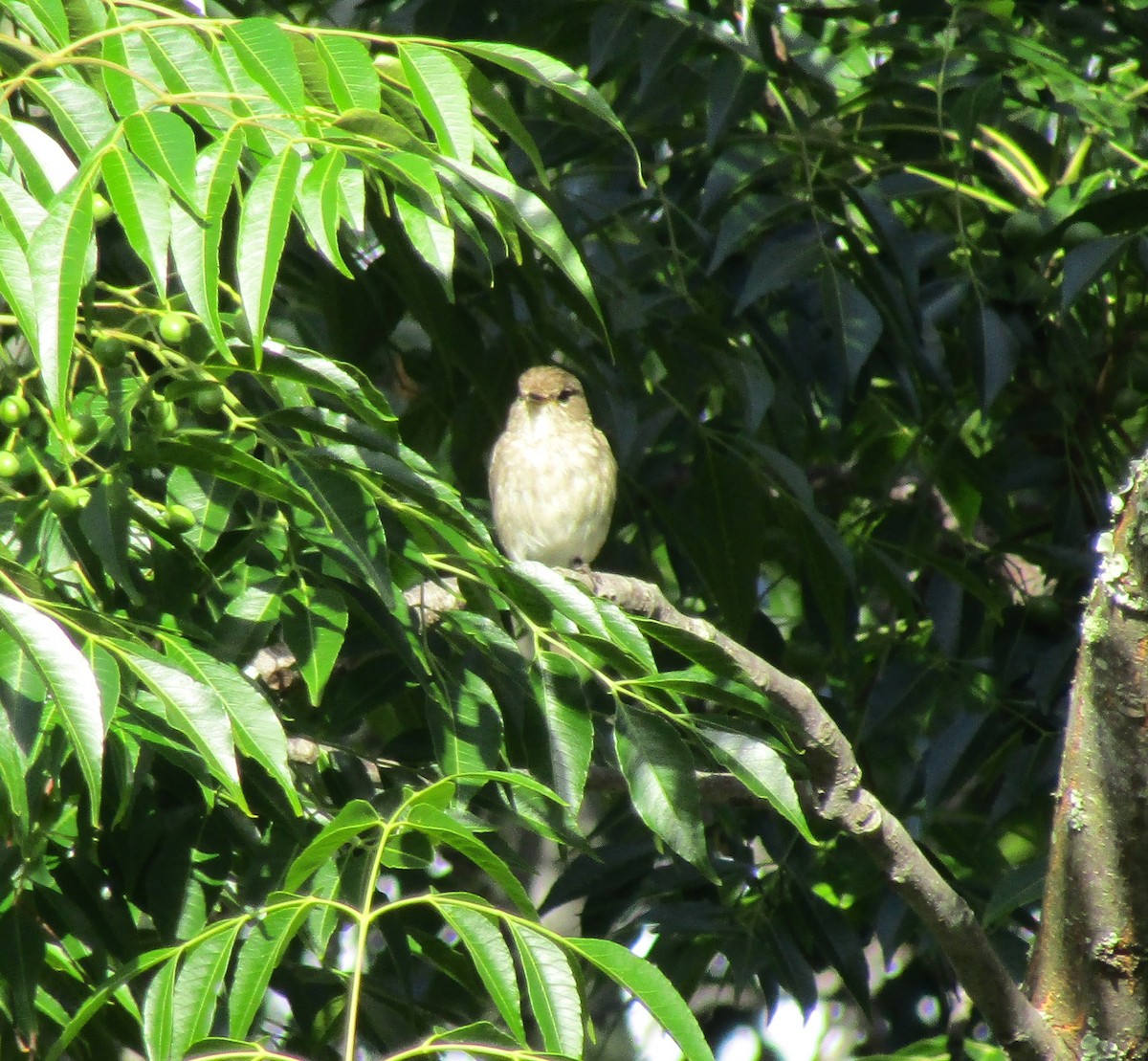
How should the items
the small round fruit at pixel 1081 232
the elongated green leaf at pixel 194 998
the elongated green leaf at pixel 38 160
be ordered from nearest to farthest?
1. the elongated green leaf at pixel 194 998
2. the elongated green leaf at pixel 38 160
3. the small round fruit at pixel 1081 232

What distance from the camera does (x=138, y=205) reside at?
1.95 meters

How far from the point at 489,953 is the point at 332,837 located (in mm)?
259

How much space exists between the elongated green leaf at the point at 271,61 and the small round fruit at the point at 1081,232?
6.64 feet

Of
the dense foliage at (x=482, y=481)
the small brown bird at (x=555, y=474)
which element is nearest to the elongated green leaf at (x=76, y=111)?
the dense foliage at (x=482, y=481)

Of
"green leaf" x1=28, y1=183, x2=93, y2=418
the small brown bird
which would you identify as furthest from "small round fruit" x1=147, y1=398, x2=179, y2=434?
the small brown bird

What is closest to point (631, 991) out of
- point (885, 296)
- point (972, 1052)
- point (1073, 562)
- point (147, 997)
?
point (147, 997)

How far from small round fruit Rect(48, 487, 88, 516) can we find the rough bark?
1.51 metres

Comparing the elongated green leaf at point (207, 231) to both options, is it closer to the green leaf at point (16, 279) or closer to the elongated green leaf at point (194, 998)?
the green leaf at point (16, 279)

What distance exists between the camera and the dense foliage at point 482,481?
2045 millimetres

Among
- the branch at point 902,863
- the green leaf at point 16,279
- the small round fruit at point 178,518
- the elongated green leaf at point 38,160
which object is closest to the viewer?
the green leaf at point 16,279

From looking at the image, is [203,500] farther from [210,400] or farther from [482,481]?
[482,481]

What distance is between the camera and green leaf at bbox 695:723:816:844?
234 cm

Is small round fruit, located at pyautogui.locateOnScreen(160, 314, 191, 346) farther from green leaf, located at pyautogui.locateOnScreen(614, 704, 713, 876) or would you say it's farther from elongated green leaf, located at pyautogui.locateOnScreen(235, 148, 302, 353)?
green leaf, located at pyautogui.locateOnScreen(614, 704, 713, 876)

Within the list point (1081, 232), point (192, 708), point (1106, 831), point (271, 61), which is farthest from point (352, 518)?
point (1081, 232)
